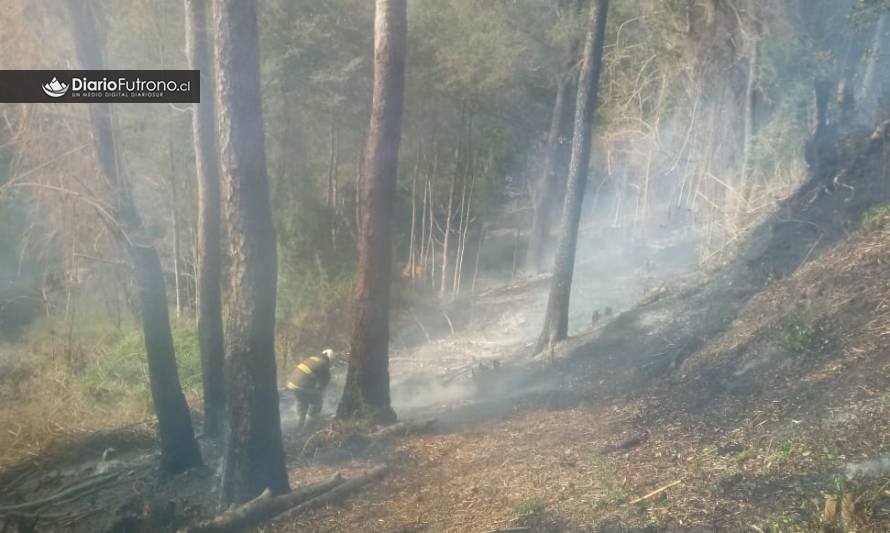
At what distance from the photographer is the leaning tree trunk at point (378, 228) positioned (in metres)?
10.8

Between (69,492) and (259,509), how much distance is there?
2441 millimetres

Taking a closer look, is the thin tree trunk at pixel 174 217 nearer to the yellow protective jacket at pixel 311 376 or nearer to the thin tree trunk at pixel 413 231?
the thin tree trunk at pixel 413 231

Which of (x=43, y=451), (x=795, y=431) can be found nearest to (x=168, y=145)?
(x=43, y=451)

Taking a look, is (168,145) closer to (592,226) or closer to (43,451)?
(43,451)

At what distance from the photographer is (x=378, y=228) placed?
11102 millimetres

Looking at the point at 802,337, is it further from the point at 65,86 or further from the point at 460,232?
the point at 460,232

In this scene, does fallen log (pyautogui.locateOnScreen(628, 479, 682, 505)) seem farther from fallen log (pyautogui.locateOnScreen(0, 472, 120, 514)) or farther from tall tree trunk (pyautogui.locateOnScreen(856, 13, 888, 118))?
tall tree trunk (pyautogui.locateOnScreen(856, 13, 888, 118))

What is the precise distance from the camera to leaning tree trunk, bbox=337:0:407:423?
10.8m

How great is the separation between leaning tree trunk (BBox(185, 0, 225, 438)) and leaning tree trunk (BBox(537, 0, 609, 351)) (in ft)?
21.3

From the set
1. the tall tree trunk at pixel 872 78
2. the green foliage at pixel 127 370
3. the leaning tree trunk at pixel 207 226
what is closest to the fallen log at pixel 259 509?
the leaning tree trunk at pixel 207 226

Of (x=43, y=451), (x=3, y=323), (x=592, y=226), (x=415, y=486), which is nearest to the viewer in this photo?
(x=415, y=486)

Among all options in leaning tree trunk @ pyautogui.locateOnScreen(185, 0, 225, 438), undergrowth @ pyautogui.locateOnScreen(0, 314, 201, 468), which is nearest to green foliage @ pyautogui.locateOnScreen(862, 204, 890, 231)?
leaning tree trunk @ pyautogui.locateOnScreen(185, 0, 225, 438)

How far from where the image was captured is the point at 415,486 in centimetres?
851

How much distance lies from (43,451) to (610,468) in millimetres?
6919
